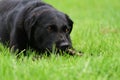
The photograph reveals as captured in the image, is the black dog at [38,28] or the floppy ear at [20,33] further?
the floppy ear at [20,33]

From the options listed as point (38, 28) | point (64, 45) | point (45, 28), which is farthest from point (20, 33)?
point (64, 45)

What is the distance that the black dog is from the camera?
6.61 metres

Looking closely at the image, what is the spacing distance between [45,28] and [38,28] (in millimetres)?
132

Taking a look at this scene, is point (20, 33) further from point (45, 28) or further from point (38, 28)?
point (45, 28)

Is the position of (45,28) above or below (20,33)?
above

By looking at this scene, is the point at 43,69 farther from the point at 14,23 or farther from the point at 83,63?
the point at 14,23

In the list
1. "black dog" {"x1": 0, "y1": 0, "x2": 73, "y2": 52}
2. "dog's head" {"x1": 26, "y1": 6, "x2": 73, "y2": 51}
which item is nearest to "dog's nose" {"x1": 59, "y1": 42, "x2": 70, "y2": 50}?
"black dog" {"x1": 0, "y1": 0, "x2": 73, "y2": 52}

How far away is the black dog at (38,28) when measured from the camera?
260 inches

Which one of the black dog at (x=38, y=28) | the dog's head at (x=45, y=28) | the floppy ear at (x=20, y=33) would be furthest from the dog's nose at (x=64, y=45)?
the floppy ear at (x=20, y=33)

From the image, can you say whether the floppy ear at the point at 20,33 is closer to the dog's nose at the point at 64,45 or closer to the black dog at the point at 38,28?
the black dog at the point at 38,28

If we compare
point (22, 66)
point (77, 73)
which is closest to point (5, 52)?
point (22, 66)

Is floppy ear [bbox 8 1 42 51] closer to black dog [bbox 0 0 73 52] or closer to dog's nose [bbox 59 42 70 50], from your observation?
black dog [bbox 0 0 73 52]

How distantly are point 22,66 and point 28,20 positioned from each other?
5.94 feet

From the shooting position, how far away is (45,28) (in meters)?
6.77
